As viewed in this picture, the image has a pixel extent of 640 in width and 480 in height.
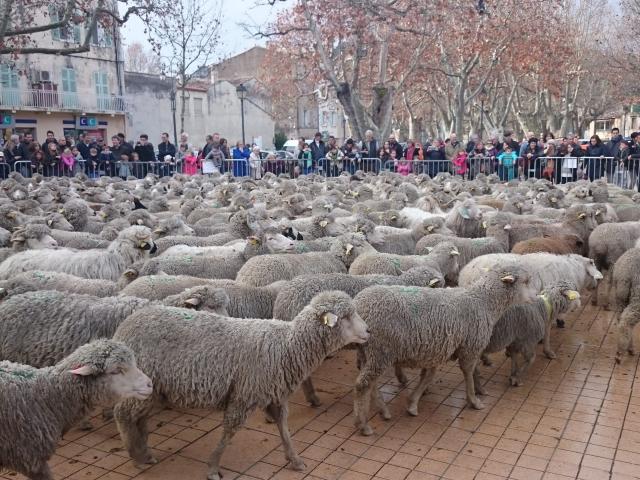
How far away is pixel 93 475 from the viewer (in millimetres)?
4066

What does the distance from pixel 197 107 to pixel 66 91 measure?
46.0ft

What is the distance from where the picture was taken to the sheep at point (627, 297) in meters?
5.98

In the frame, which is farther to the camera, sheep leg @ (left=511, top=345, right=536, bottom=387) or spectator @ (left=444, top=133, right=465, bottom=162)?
spectator @ (left=444, top=133, right=465, bottom=162)

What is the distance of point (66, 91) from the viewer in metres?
36.1

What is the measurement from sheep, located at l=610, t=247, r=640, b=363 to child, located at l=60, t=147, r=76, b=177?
47.8 feet

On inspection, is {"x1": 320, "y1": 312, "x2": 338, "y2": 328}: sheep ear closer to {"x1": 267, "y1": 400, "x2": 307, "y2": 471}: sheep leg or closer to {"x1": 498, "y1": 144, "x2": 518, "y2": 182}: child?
{"x1": 267, "y1": 400, "x2": 307, "y2": 471}: sheep leg

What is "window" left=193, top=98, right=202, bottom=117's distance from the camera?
48.9 metres

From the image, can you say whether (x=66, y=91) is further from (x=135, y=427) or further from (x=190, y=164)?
(x=135, y=427)

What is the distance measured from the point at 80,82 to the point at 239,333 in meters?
36.6

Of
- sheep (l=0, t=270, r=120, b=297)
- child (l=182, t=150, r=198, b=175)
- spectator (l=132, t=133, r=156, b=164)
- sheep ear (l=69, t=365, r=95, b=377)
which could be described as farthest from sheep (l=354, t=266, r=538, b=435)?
spectator (l=132, t=133, r=156, b=164)

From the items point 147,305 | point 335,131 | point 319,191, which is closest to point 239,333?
point 147,305

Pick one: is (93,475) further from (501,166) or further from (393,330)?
(501,166)

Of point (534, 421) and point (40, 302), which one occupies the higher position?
point (40, 302)

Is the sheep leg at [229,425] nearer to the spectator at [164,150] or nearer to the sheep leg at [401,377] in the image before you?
the sheep leg at [401,377]
